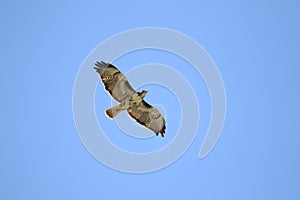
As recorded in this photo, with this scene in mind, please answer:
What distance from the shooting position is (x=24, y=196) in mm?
1624

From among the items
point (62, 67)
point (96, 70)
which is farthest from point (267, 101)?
point (62, 67)

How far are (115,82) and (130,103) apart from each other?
10 cm

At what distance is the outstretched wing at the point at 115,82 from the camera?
1584 mm

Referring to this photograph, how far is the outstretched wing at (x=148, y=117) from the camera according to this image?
1.57 m

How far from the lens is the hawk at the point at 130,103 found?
5.16 feet

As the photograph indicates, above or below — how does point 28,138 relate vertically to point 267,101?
below

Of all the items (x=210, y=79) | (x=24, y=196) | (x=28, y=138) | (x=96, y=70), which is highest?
(x=210, y=79)

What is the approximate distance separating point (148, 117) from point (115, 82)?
18 cm

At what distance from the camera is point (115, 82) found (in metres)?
1.59

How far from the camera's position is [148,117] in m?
1.58

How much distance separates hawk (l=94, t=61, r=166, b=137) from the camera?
5.16 feet

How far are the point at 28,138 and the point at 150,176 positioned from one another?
50 centimetres

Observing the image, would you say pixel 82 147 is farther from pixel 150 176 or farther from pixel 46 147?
pixel 150 176

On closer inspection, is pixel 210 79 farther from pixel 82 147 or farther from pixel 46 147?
pixel 46 147
